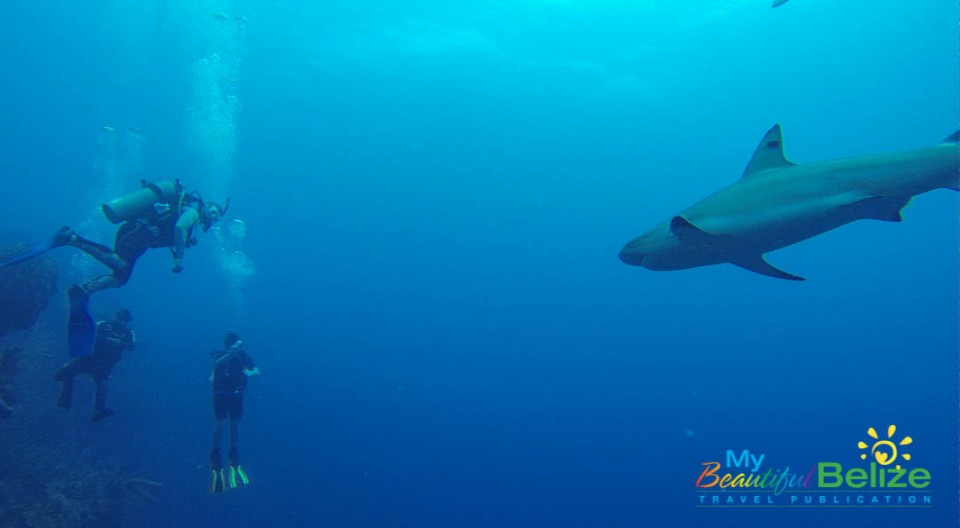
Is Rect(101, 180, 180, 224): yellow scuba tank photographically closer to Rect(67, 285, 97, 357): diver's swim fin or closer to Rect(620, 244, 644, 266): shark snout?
Rect(67, 285, 97, 357): diver's swim fin

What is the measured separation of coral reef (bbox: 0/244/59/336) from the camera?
13.1 metres

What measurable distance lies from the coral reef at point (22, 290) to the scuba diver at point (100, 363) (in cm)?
488

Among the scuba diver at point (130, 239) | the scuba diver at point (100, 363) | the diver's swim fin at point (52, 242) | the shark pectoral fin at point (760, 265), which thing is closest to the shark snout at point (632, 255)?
the shark pectoral fin at point (760, 265)

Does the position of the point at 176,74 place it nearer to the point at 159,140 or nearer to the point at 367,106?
the point at 367,106

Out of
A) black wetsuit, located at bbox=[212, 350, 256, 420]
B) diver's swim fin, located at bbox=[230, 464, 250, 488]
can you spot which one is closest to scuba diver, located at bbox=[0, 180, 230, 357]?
black wetsuit, located at bbox=[212, 350, 256, 420]

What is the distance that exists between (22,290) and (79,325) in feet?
27.7

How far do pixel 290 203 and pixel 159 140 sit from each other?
19031 millimetres

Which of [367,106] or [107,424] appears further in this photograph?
[367,106]

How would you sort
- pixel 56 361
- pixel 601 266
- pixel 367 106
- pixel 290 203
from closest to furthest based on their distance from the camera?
1. pixel 56 361
2. pixel 367 106
3. pixel 601 266
4. pixel 290 203

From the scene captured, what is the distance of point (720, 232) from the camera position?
340 centimetres

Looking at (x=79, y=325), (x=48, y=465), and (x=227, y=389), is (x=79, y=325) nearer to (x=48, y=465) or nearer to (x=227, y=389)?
(x=227, y=389)

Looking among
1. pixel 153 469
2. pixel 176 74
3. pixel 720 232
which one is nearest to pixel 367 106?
pixel 176 74

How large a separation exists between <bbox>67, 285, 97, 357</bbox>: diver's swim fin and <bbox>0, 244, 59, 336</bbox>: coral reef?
7182mm

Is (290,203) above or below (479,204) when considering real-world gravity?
above
